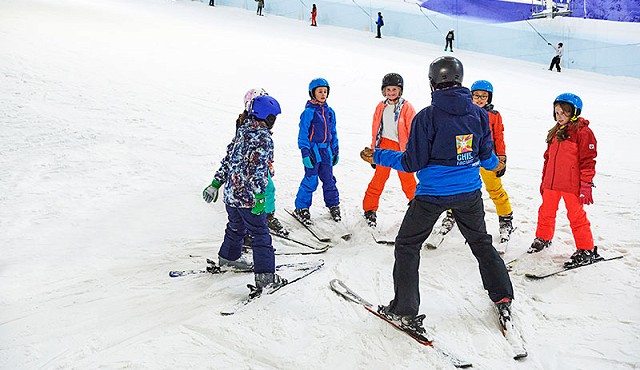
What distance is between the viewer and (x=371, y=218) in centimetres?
541

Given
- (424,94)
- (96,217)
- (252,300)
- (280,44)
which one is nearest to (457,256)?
(252,300)

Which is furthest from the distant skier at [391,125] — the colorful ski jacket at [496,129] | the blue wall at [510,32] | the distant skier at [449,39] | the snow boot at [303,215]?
the distant skier at [449,39]

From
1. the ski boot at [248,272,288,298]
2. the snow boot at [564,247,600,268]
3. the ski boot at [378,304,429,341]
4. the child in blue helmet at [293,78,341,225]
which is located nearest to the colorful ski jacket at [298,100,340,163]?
the child in blue helmet at [293,78,341,225]

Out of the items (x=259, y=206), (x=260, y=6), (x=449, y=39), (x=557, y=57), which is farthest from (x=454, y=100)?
(x=260, y=6)

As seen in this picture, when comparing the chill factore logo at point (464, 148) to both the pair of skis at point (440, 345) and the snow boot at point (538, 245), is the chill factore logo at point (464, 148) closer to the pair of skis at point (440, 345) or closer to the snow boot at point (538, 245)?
the pair of skis at point (440, 345)

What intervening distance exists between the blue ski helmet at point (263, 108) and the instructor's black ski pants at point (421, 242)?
1285 millimetres

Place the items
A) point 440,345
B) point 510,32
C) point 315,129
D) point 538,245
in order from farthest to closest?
point 510,32 → point 315,129 → point 538,245 → point 440,345

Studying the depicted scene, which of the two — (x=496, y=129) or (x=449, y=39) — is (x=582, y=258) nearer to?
(x=496, y=129)

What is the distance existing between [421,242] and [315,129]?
2.27m

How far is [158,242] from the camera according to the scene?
4824 millimetres

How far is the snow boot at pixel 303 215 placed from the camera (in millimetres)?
5430

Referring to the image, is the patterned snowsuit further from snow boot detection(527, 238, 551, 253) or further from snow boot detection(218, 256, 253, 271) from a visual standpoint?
snow boot detection(527, 238, 551, 253)

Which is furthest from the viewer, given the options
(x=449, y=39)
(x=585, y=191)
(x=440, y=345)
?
(x=449, y=39)

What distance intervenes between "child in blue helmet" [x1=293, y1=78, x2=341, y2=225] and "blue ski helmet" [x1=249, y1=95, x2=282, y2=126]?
1.42 metres
